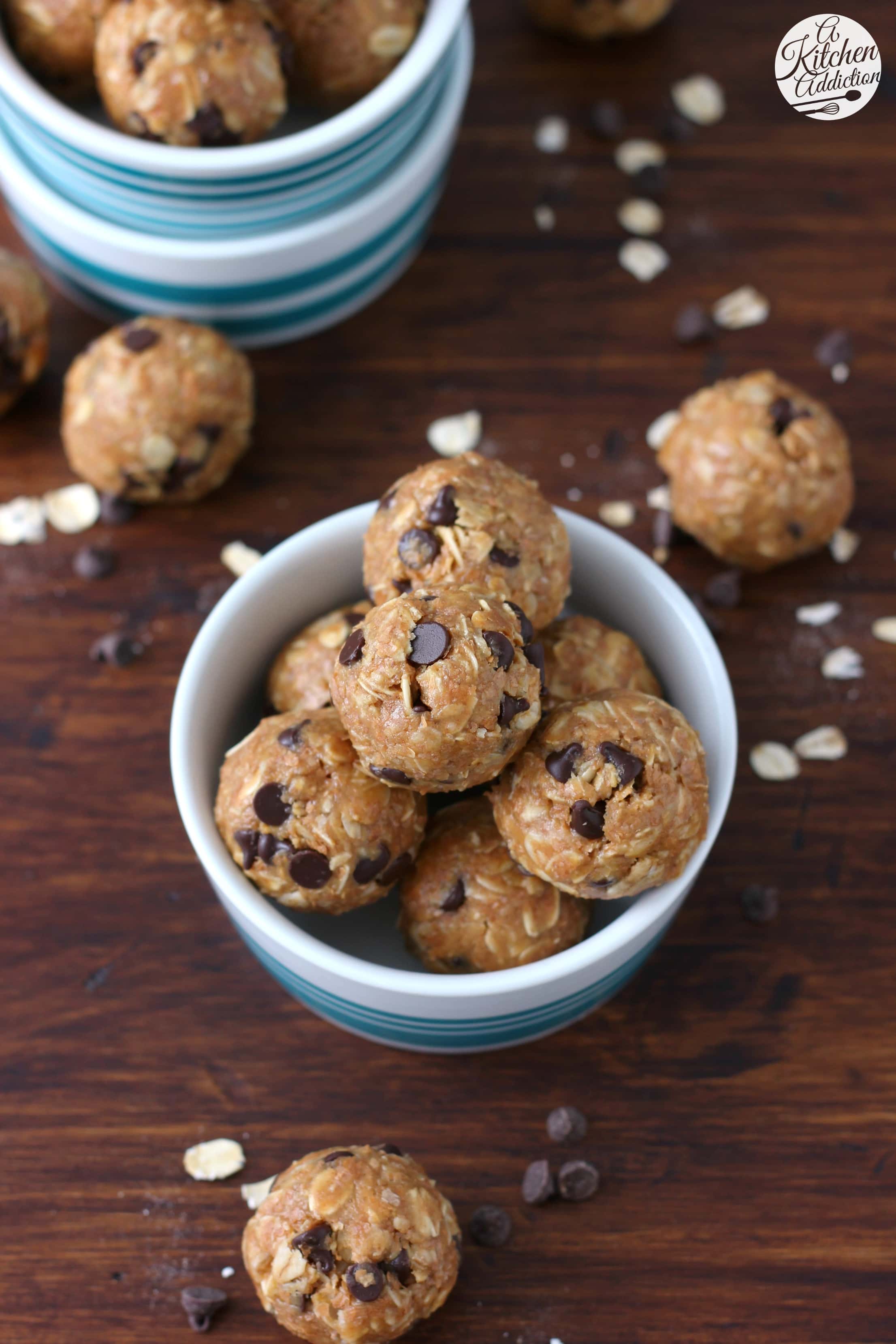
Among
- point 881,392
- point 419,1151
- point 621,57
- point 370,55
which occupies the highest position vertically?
point 370,55

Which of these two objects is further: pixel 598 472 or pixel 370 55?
pixel 598 472

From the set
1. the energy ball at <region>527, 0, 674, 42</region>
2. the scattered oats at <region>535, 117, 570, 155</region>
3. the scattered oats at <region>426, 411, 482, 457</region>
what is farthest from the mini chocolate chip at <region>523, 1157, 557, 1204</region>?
the energy ball at <region>527, 0, 674, 42</region>

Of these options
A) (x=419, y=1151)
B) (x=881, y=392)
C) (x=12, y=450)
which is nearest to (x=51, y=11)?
(x=12, y=450)

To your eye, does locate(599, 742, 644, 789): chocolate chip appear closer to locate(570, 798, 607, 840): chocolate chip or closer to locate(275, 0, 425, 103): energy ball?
locate(570, 798, 607, 840): chocolate chip

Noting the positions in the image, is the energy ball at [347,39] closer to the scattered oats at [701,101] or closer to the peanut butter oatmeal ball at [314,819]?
the scattered oats at [701,101]

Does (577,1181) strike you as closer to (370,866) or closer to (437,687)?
(370,866)

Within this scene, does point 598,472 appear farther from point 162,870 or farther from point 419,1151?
point 419,1151
